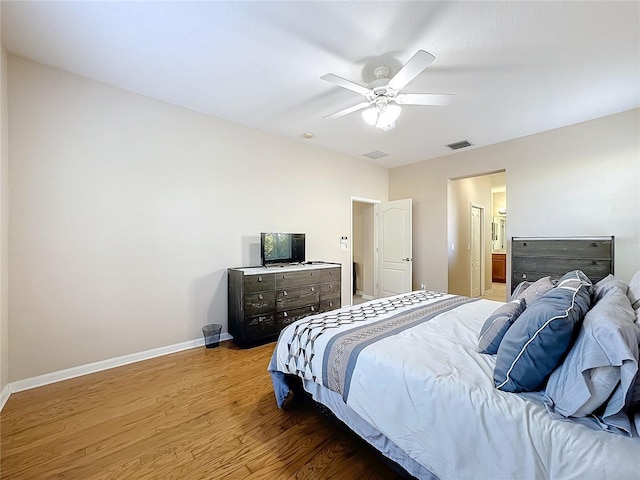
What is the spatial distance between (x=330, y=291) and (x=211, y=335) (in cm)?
167

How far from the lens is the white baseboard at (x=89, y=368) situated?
2322 millimetres

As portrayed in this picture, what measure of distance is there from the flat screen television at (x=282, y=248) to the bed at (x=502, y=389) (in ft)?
6.60

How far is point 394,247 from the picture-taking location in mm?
5395

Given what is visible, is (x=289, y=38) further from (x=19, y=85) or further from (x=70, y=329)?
(x=70, y=329)

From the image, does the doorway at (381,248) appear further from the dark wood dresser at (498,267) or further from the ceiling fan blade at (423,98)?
the dark wood dresser at (498,267)

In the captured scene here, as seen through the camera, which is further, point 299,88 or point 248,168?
point 248,168

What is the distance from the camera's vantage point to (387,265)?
554 cm

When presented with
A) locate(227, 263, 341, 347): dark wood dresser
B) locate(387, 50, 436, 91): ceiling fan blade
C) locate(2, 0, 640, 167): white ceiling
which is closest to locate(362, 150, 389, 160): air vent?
locate(2, 0, 640, 167): white ceiling

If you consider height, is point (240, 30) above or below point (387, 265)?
above

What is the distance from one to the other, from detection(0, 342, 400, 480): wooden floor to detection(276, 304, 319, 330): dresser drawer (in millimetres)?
893

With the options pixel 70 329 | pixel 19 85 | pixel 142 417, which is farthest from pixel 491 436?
pixel 19 85

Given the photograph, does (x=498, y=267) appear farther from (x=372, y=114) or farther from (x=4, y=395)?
(x=4, y=395)

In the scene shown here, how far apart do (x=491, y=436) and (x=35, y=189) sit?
3.67 meters

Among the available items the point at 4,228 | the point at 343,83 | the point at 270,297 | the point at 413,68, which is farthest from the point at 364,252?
the point at 4,228
